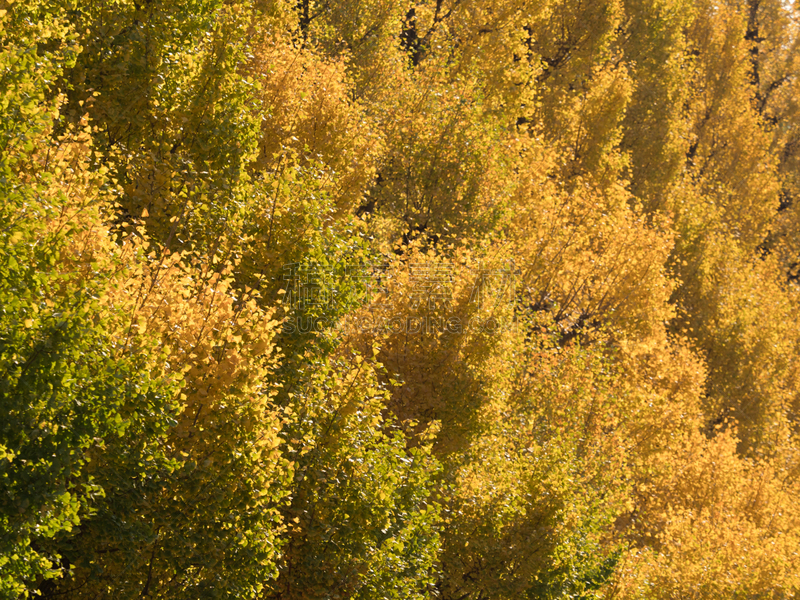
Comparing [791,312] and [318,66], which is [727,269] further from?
[318,66]

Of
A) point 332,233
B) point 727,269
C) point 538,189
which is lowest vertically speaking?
point 332,233

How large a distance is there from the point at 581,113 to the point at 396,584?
1547 inches

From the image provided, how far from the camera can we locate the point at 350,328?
78.9ft

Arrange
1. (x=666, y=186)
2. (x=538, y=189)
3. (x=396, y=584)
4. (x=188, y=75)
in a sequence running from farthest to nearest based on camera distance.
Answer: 1. (x=666, y=186)
2. (x=538, y=189)
3. (x=188, y=75)
4. (x=396, y=584)

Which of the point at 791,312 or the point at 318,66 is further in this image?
the point at 791,312

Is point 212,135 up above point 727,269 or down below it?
below

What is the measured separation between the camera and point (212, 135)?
19312 millimetres

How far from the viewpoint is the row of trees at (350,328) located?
11.9 m

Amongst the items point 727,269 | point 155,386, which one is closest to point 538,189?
point 727,269

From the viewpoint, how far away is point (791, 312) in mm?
66750

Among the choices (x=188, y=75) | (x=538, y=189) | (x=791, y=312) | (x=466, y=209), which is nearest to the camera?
(x=188, y=75)

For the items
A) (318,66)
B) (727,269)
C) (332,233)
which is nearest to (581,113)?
(727,269)

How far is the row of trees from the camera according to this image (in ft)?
38.9

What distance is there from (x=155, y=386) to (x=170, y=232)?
7241mm
